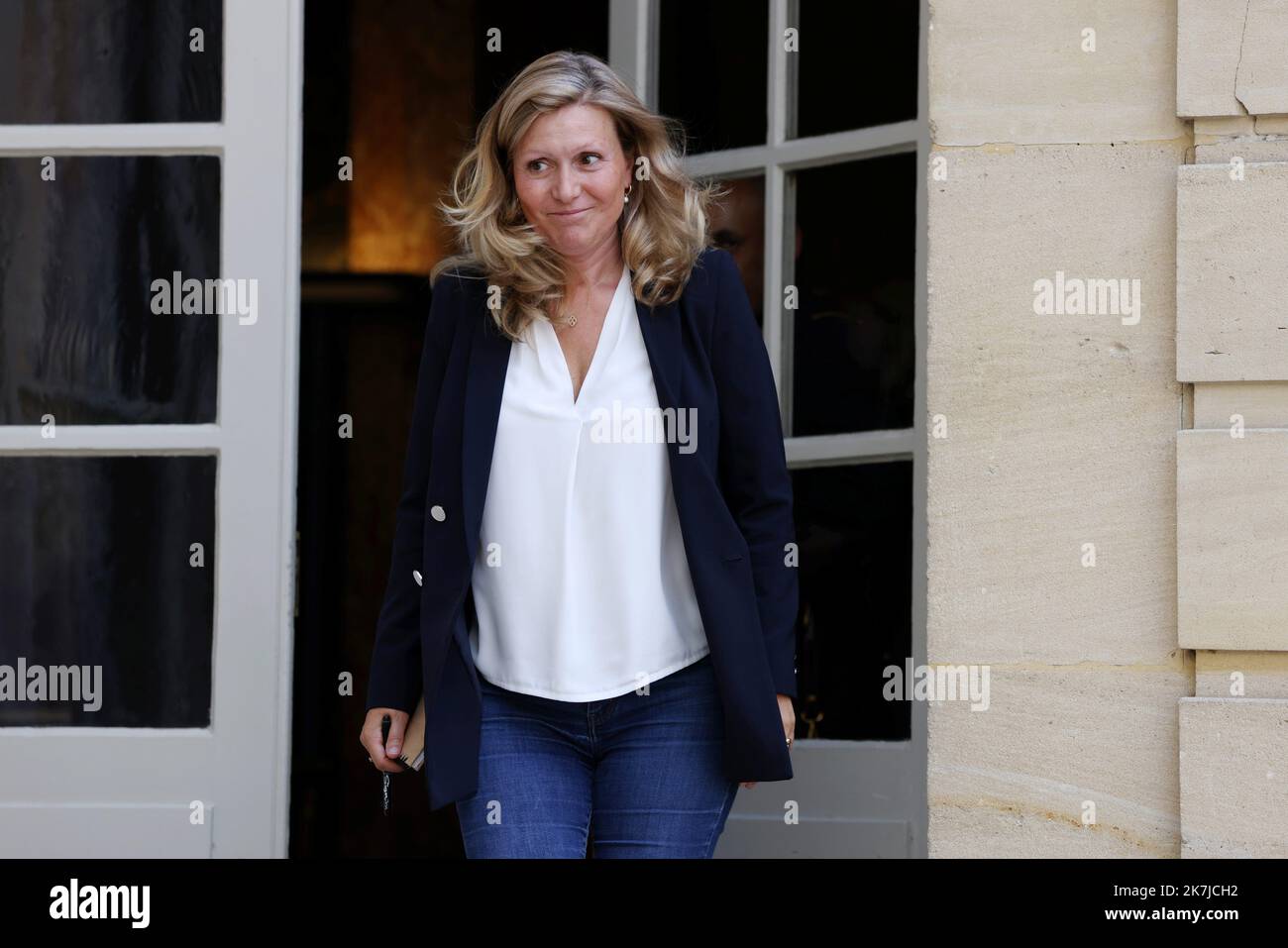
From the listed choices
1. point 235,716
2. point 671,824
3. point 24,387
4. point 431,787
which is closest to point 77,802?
point 235,716

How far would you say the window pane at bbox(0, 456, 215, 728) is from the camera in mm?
3459

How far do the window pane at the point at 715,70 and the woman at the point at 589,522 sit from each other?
3.23 ft

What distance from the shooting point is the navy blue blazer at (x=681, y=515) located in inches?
99.9

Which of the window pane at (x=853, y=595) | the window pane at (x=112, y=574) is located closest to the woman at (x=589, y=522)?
the window pane at (x=853, y=595)

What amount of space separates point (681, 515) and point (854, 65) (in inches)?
53.3

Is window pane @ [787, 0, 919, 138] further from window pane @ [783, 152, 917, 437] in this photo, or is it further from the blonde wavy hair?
the blonde wavy hair

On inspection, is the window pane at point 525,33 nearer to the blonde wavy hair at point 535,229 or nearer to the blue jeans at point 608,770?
the blonde wavy hair at point 535,229

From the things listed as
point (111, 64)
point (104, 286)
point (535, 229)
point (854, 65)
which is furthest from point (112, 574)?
point (854, 65)

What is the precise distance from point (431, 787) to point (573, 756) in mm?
204

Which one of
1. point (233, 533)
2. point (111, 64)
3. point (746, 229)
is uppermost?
point (111, 64)

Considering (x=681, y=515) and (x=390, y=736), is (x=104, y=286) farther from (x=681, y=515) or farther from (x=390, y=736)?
(x=681, y=515)

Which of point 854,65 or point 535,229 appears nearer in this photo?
point 535,229

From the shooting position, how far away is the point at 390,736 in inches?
107

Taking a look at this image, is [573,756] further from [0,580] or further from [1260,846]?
[0,580]
